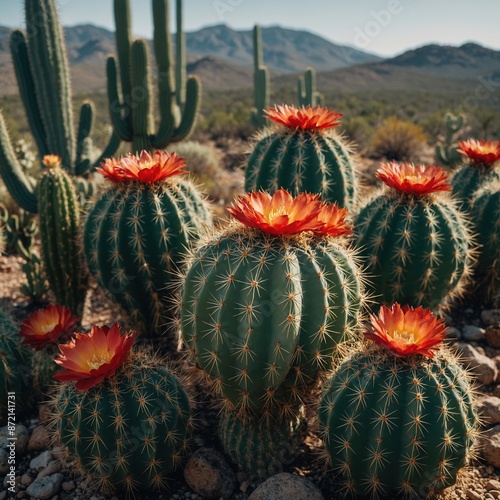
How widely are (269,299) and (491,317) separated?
8.88 ft

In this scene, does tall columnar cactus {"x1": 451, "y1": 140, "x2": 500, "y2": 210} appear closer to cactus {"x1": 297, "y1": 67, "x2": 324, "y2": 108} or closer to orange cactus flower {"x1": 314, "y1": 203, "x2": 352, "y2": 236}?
orange cactus flower {"x1": 314, "y1": 203, "x2": 352, "y2": 236}

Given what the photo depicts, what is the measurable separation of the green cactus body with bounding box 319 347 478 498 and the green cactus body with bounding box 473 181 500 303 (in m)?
2.06

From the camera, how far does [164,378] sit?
101 inches

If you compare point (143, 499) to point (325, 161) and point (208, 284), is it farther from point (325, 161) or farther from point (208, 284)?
point (325, 161)

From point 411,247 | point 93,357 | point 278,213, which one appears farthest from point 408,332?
point 93,357

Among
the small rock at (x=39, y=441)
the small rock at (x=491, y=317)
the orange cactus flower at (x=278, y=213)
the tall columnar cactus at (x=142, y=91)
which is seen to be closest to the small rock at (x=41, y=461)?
the small rock at (x=39, y=441)

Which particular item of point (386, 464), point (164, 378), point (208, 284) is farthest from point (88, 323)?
point (386, 464)

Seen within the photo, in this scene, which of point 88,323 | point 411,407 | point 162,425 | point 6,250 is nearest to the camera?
point 411,407

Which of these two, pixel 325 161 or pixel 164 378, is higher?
pixel 325 161

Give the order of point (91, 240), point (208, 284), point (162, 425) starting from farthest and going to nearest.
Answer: point (91, 240)
point (162, 425)
point (208, 284)

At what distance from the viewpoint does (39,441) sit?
2.95m

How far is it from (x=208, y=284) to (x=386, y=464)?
43.1 inches

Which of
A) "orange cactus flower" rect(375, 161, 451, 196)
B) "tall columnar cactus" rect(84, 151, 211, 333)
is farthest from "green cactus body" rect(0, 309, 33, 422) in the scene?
"orange cactus flower" rect(375, 161, 451, 196)

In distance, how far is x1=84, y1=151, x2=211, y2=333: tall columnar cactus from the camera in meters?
3.20
